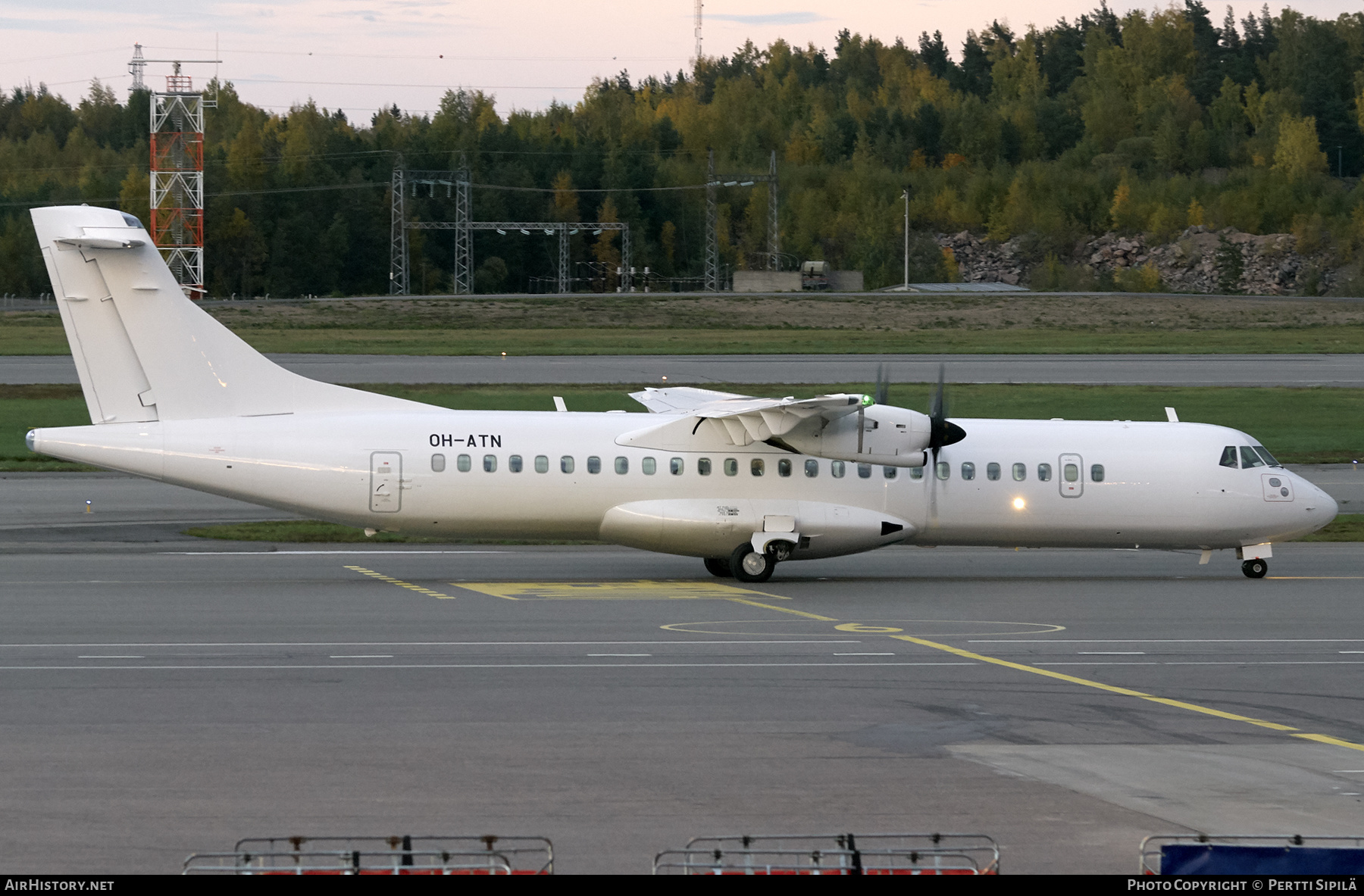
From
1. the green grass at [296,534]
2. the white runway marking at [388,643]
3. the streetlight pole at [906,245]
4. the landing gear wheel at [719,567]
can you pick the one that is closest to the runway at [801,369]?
the green grass at [296,534]

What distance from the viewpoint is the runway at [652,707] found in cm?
1078

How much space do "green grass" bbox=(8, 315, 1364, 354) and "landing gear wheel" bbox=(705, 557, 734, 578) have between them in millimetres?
44052

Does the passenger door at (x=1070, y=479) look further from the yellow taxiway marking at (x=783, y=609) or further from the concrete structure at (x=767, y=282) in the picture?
the concrete structure at (x=767, y=282)

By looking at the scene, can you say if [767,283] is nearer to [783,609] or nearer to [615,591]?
[615,591]

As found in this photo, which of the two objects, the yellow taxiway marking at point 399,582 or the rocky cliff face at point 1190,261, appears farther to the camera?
the rocky cliff face at point 1190,261

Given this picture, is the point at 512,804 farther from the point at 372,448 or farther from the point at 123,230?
the point at 123,230

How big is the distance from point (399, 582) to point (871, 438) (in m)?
8.01

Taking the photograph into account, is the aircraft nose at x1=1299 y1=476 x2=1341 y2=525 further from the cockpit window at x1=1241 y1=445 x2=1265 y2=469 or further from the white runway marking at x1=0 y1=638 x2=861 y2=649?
the white runway marking at x1=0 y1=638 x2=861 y2=649

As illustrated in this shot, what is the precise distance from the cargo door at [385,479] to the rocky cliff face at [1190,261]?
127m

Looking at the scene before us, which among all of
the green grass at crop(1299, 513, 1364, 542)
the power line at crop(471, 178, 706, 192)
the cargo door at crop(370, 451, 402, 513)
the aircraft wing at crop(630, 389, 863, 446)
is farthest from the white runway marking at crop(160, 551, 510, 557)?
the power line at crop(471, 178, 706, 192)

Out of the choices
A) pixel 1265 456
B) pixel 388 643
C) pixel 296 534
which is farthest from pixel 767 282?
pixel 388 643

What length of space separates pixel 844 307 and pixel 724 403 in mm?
74312

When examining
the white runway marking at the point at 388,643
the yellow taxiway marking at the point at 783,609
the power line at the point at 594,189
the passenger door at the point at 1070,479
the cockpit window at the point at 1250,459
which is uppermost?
the power line at the point at 594,189

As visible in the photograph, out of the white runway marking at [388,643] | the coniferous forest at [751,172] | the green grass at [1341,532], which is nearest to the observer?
the white runway marking at [388,643]
